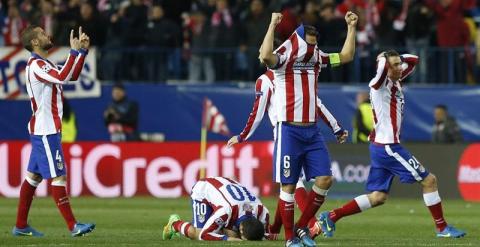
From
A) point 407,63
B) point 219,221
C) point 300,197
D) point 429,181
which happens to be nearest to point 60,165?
point 219,221

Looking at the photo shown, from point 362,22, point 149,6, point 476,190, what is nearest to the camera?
point 476,190

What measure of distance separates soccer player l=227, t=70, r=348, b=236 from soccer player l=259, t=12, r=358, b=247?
3.58ft

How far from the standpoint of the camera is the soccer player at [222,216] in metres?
16.0

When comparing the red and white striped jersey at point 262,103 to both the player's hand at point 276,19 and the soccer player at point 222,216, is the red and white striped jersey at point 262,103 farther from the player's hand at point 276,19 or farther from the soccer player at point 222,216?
the player's hand at point 276,19

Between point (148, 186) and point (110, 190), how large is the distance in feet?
2.52

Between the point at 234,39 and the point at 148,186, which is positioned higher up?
the point at 234,39

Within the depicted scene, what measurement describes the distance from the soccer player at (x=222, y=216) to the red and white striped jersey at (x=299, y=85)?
135 cm

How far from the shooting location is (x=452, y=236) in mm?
17000

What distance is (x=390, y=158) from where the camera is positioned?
17.3 metres

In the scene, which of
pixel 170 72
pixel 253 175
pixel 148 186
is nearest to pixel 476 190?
pixel 253 175

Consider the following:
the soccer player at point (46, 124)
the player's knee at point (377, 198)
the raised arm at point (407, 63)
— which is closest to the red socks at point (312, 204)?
the player's knee at point (377, 198)

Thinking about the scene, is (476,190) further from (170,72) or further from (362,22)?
(170,72)

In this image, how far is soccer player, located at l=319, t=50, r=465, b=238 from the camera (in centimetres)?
1717

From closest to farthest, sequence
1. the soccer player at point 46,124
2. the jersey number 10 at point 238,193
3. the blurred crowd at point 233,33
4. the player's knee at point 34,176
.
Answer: the jersey number 10 at point 238,193 < the soccer player at point 46,124 < the player's knee at point 34,176 < the blurred crowd at point 233,33
